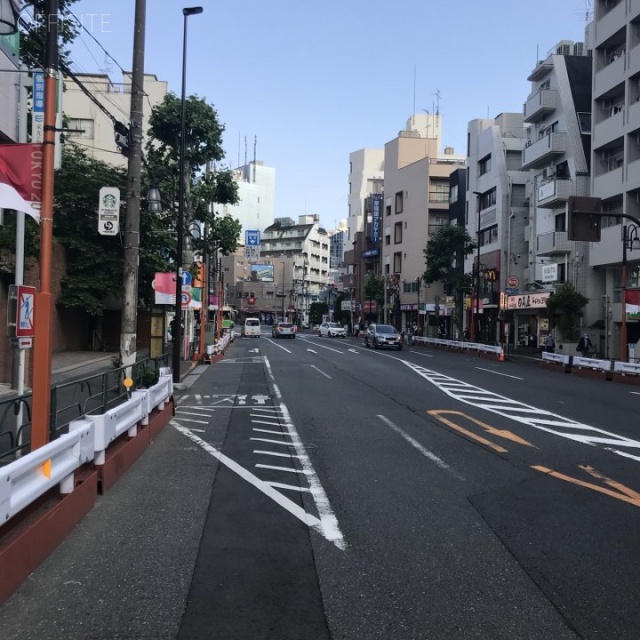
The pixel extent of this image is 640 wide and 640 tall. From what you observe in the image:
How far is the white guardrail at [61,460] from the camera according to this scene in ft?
14.7

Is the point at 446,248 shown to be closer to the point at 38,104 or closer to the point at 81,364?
the point at 81,364

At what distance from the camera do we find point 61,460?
5.58m

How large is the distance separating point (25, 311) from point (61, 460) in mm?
2174

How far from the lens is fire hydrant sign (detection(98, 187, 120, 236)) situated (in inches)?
468

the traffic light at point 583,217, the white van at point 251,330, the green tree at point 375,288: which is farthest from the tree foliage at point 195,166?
the green tree at point 375,288

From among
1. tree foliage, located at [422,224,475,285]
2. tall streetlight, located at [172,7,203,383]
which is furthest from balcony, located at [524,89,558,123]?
tall streetlight, located at [172,7,203,383]

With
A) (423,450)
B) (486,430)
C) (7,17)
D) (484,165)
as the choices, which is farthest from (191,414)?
(484,165)

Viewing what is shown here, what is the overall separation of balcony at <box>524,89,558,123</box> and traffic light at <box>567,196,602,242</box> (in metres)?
22.9

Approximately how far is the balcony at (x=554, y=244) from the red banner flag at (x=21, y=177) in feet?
121

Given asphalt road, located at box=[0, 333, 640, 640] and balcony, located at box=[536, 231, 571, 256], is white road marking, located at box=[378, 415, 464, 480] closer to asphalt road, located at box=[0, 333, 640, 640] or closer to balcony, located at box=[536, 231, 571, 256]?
asphalt road, located at box=[0, 333, 640, 640]

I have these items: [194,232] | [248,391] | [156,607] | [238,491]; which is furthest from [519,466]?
[194,232]

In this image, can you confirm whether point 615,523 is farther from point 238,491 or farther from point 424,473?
point 238,491

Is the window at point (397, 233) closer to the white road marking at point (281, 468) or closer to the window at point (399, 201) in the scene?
the window at point (399, 201)

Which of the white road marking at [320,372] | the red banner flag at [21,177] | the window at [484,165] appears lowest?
the white road marking at [320,372]
